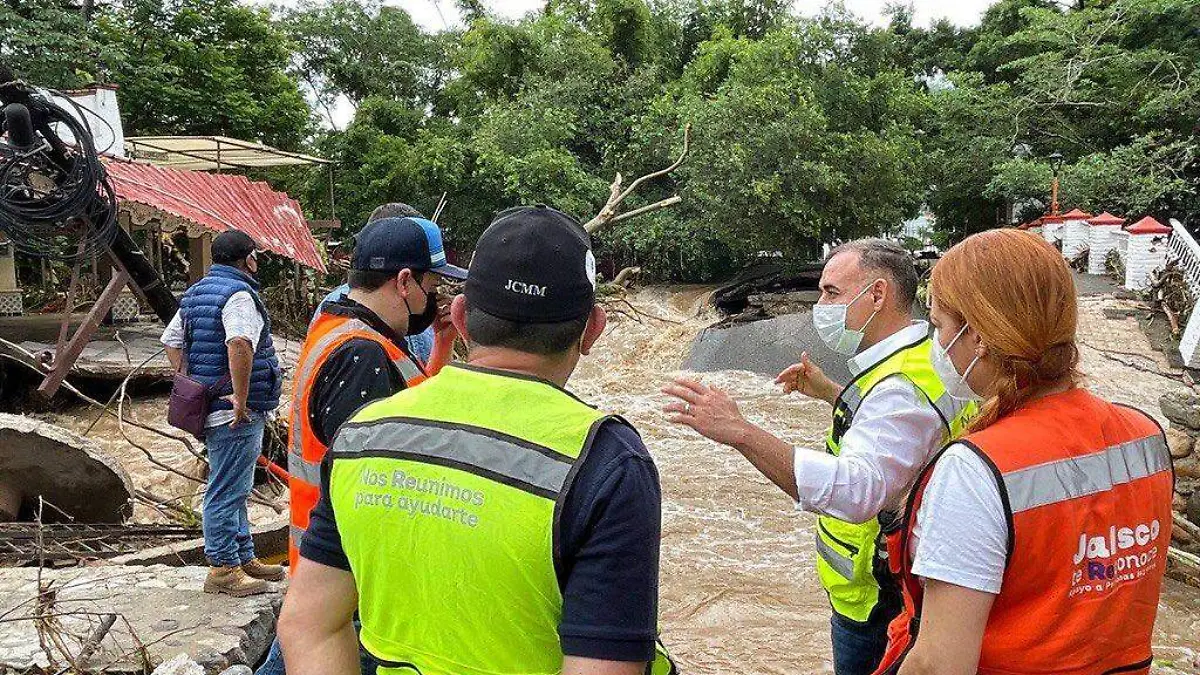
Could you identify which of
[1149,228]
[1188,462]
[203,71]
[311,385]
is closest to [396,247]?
[311,385]

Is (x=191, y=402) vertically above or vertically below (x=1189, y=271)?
above

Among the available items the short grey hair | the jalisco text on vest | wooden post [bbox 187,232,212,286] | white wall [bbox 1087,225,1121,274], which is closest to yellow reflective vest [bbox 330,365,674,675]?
the jalisco text on vest

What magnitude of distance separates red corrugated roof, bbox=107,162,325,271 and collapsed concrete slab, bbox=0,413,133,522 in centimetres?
483

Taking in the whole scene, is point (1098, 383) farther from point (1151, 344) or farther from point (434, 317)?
point (434, 317)

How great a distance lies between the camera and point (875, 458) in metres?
2.11

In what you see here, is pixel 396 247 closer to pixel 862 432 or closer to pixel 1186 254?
pixel 862 432

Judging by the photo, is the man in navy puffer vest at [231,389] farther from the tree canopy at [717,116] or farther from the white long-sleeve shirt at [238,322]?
the tree canopy at [717,116]

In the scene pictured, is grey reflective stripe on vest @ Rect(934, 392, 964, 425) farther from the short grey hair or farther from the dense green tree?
the dense green tree

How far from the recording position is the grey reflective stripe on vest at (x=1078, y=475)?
1.46 meters

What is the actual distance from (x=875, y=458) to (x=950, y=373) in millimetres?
351

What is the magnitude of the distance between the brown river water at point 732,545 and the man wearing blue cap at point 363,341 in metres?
3.47

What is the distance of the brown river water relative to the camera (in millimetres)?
5574

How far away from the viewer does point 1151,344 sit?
1170 cm

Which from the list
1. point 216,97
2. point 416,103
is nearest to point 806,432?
point 216,97
